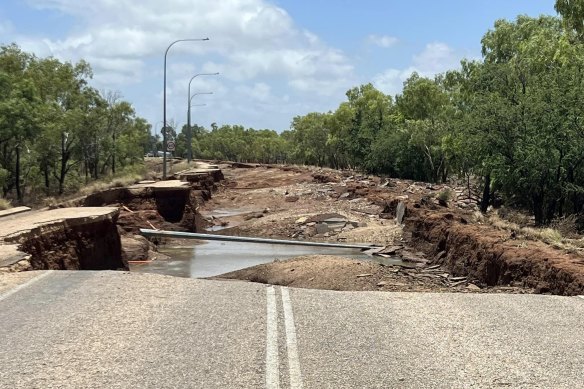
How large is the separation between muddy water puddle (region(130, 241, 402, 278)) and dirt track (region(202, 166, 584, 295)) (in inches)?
74.8

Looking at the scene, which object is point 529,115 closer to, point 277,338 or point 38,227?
point 38,227

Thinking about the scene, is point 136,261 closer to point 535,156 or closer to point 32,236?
point 32,236

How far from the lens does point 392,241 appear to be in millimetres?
25906

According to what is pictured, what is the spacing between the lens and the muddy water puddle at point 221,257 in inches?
777

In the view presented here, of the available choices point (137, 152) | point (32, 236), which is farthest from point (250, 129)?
point (32, 236)

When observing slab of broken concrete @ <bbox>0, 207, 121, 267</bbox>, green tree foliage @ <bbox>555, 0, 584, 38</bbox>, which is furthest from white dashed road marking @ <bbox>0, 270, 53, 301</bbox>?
green tree foliage @ <bbox>555, 0, 584, 38</bbox>

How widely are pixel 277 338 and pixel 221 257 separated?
55.8 ft

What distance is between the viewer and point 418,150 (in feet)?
192

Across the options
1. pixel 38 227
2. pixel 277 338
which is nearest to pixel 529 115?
pixel 38 227

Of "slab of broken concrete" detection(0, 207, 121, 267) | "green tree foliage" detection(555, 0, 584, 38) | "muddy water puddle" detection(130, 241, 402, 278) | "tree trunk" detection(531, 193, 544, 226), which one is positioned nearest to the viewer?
"slab of broken concrete" detection(0, 207, 121, 267)

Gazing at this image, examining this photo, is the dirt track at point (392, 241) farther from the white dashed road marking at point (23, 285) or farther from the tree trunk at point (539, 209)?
the white dashed road marking at point (23, 285)

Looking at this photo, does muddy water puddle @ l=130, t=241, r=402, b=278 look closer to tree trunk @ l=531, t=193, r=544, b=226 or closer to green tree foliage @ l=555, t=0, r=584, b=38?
tree trunk @ l=531, t=193, r=544, b=226

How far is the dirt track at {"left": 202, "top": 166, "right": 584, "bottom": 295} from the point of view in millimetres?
12797

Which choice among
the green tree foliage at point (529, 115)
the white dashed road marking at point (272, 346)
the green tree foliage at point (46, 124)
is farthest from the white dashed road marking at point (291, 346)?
the green tree foliage at point (46, 124)
